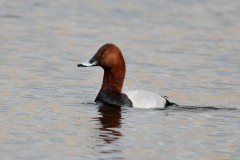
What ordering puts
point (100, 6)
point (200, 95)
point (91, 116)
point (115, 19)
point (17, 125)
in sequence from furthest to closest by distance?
point (100, 6) < point (115, 19) < point (200, 95) < point (91, 116) < point (17, 125)

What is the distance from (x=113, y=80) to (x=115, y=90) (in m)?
0.18

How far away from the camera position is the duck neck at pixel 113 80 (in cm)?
1306

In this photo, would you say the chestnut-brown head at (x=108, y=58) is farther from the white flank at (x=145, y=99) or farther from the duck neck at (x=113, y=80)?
the white flank at (x=145, y=99)

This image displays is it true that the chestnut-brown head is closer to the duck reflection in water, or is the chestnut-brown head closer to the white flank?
the white flank

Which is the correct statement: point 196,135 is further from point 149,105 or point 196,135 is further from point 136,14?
point 136,14

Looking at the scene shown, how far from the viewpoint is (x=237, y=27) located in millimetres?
23078

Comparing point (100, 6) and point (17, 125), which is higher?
point (100, 6)

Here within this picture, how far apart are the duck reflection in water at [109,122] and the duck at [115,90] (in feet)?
0.71

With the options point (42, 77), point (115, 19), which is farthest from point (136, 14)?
point (42, 77)

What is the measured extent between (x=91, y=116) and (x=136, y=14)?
1355 cm

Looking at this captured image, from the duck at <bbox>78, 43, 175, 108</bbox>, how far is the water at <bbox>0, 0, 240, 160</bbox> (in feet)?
0.85

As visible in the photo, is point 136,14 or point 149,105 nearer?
point 149,105

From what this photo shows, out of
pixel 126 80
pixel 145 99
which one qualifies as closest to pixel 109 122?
pixel 145 99

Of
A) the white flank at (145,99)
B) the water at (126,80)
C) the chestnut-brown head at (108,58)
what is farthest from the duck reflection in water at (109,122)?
the chestnut-brown head at (108,58)
